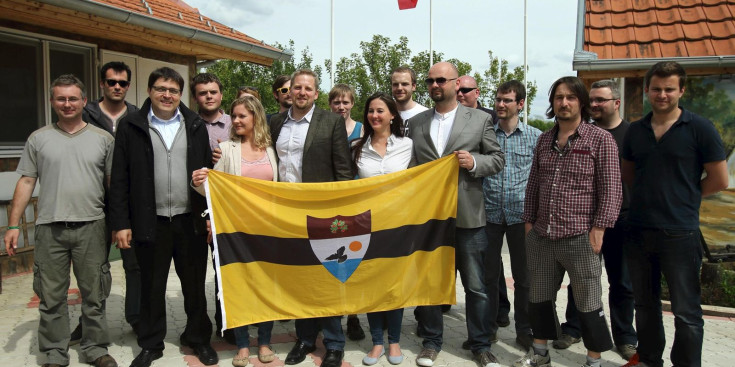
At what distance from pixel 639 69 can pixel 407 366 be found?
15.7 ft

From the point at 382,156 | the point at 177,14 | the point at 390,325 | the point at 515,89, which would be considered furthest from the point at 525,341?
the point at 177,14

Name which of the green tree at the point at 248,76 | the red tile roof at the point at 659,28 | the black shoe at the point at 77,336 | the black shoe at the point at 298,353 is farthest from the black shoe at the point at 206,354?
the green tree at the point at 248,76

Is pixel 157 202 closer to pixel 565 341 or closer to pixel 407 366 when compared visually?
pixel 407 366

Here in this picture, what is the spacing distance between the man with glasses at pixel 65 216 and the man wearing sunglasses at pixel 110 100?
0.37 meters

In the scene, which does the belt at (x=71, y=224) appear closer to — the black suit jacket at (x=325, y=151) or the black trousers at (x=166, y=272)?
the black trousers at (x=166, y=272)

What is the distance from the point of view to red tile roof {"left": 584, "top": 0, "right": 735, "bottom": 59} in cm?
698

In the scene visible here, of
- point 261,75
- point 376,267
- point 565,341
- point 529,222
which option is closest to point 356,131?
point 376,267

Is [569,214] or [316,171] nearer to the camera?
[569,214]

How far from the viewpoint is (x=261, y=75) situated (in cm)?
2180

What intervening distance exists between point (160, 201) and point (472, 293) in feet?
7.73

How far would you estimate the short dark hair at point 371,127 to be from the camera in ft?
13.7

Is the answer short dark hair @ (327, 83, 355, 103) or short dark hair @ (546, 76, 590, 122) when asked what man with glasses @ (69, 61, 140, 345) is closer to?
short dark hair @ (327, 83, 355, 103)

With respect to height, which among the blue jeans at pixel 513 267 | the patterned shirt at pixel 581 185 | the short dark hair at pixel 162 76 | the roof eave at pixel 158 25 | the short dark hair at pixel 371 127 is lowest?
the blue jeans at pixel 513 267

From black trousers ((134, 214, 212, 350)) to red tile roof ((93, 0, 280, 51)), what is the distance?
3327 millimetres
